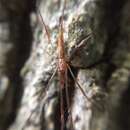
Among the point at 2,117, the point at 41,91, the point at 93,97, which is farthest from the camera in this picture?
the point at 2,117

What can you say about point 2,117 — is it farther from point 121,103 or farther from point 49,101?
point 121,103

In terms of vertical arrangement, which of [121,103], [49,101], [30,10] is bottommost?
[121,103]

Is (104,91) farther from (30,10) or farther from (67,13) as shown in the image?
(30,10)

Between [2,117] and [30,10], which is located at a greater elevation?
[30,10]

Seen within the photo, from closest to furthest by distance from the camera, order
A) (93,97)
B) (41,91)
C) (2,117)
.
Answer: (93,97), (41,91), (2,117)

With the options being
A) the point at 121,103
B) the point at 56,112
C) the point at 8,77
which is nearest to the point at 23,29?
the point at 8,77

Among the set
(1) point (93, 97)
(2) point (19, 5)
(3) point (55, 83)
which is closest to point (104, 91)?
(1) point (93, 97)

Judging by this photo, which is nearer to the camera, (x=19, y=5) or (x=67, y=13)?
(x=67, y=13)
